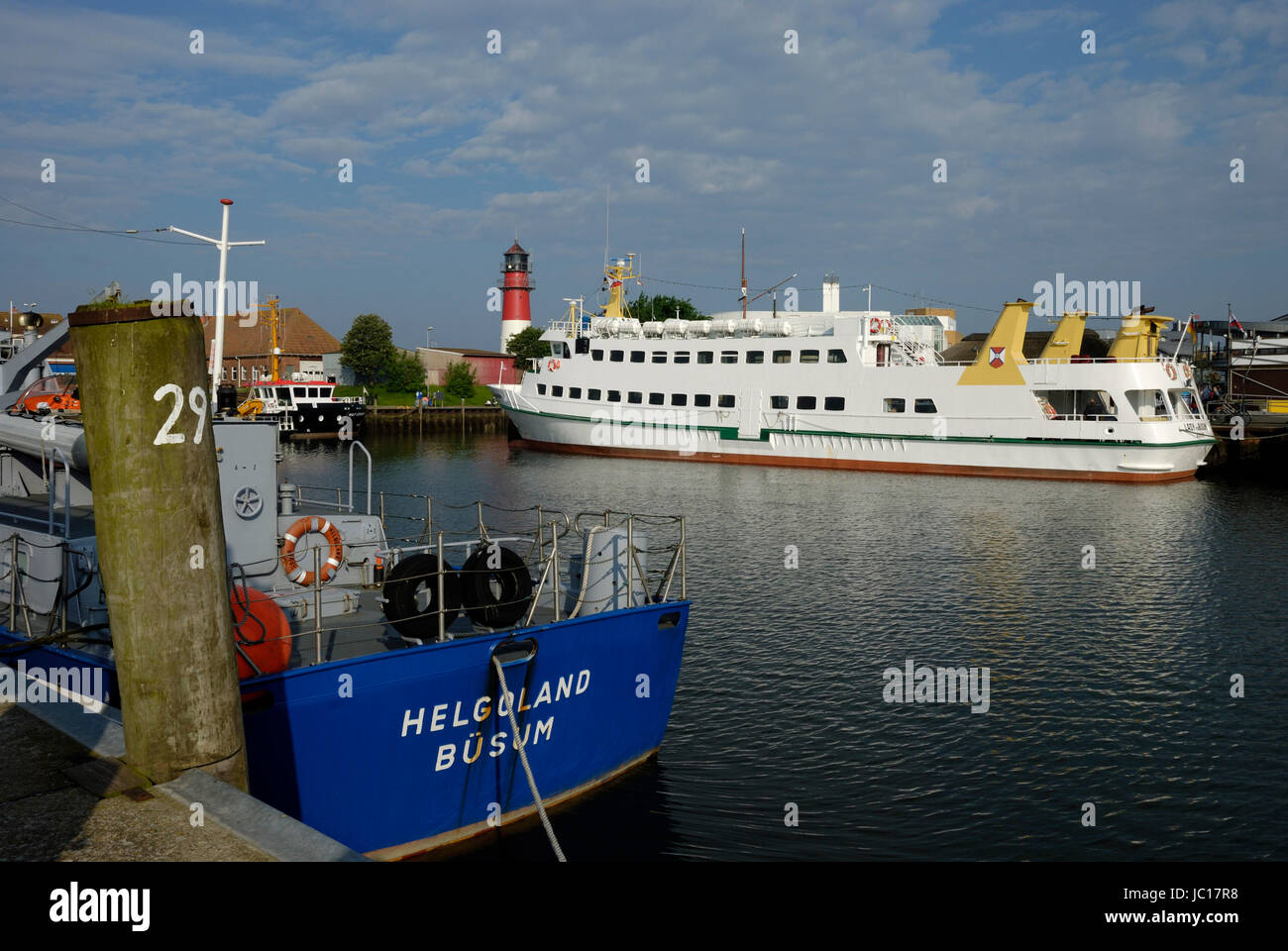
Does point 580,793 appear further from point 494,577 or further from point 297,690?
point 297,690

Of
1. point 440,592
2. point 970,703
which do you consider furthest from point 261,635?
point 970,703

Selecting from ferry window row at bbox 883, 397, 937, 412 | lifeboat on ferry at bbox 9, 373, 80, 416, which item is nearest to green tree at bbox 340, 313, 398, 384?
ferry window row at bbox 883, 397, 937, 412

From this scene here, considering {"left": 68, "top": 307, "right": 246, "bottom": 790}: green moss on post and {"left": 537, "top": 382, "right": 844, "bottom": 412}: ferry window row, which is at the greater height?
{"left": 537, "top": 382, "right": 844, "bottom": 412}: ferry window row

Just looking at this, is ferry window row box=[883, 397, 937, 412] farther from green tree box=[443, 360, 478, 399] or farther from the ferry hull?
green tree box=[443, 360, 478, 399]

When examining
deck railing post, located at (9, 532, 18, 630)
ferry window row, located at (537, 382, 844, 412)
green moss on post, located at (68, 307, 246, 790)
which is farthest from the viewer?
ferry window row, located at (537, 382, 844, 412)

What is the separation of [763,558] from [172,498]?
65.5 feet

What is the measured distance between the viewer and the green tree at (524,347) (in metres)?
97.4

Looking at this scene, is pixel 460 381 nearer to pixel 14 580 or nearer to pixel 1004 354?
pixel 1004 354

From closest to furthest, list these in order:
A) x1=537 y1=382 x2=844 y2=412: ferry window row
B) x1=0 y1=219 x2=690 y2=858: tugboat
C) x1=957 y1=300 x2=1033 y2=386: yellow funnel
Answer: x1=0 y1=219 x2=690 y2=858: tugboat → x1=957 y1=300 x2=1033 y2=386: yellow funnel → x1=537 y1=382 x2=844 y2=412: ferry window row

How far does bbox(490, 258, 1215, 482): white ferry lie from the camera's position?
147ft

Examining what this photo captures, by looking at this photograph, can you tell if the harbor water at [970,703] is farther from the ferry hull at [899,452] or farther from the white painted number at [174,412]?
the ferry hull at [899,452]

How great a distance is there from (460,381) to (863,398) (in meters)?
60.5

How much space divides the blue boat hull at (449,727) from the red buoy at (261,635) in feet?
1.41

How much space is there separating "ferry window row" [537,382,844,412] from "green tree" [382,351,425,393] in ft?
141
